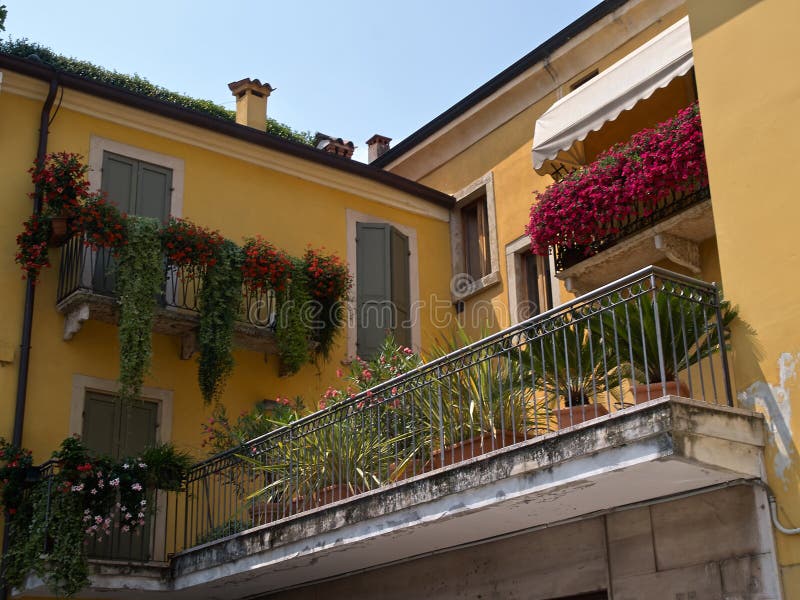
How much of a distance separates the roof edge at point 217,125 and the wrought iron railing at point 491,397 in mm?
4384

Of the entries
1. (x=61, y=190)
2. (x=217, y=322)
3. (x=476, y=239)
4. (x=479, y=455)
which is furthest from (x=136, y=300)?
(x=476, y=239)

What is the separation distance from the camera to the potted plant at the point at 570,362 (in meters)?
8.44

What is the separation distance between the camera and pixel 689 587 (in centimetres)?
796

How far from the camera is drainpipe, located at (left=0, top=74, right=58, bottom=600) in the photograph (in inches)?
454

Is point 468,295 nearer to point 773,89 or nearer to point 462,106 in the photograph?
point 462,106

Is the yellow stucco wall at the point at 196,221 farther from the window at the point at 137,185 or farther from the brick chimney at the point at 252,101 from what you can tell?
the brick chimney at the point at 252,101

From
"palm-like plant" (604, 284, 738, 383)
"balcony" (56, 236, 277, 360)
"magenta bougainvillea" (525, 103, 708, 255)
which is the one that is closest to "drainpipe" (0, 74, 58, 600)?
"balcony" (56, 236, 277, 360)

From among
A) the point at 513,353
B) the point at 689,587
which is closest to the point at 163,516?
the point at 513,353

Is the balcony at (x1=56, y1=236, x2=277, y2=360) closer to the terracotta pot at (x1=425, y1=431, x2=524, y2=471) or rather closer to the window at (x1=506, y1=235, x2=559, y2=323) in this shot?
the window at (x1=506, y1=235, x2=559, y2=323)

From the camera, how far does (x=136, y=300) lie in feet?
38.7

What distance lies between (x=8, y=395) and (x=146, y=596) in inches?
98.2

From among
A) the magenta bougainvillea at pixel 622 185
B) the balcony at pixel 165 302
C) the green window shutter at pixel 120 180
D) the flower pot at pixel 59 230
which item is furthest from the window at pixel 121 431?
the magenta bougainvillea at pixel 622 185

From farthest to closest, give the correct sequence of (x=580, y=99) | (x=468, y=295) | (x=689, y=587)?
(x=468, y=295)
(x=580, y=99)
(x=689, y=587)

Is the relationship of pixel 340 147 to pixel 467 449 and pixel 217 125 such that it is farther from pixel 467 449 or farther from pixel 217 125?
pixel 467 449
